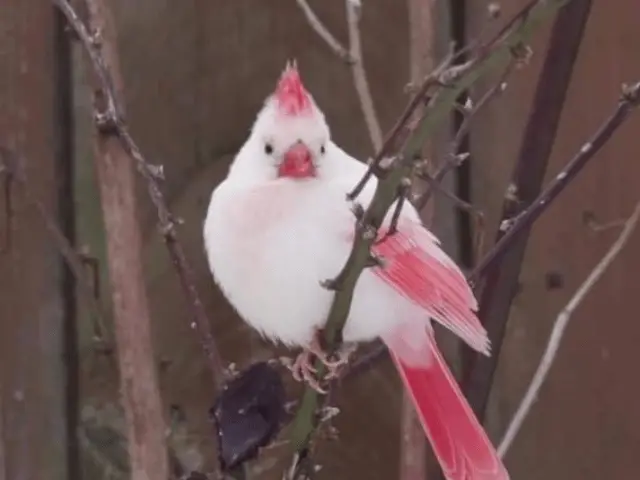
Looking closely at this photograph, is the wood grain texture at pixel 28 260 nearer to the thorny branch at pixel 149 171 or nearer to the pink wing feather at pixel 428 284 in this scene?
the thorny branch at pixel 149 171

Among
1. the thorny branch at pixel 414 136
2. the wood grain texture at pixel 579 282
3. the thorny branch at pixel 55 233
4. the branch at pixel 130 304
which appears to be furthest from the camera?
the wood grain texture at pixel 579 282

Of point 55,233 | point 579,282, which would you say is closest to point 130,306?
point 55,233

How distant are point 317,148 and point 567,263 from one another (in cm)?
59

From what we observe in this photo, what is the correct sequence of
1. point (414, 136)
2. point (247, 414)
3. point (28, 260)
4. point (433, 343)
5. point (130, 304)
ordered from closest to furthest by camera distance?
point (414, 136), point (247, 414), point (433, 343), point (130, 304), point (28, 260)

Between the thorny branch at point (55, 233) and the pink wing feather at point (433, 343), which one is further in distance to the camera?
the thorny branch at point (55, 233)

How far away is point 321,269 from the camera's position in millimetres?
559

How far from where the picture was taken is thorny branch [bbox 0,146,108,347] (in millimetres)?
859

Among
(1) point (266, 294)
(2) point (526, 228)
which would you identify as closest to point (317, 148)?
(1) point (266, 294)

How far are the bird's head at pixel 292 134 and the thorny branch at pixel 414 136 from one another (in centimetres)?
12

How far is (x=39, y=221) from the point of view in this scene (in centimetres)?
109

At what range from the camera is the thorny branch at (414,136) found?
1.13ft

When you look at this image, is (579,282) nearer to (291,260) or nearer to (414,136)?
(291,260)

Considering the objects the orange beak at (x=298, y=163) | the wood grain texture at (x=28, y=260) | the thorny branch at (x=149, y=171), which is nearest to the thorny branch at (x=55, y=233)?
the wood grain texture at (x=28, y=260)

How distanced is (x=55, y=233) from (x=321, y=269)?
1.19 feet
